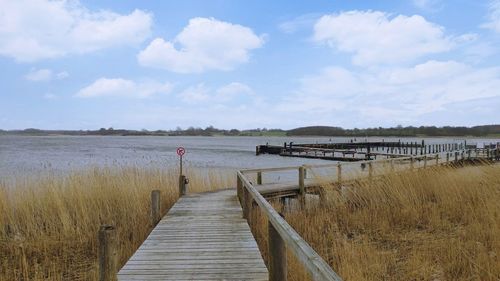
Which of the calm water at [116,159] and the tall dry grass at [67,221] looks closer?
the tall dry grass at [67,221]

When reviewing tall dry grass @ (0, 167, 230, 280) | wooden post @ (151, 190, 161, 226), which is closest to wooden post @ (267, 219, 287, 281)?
tall dry grass @ (0, 167, 230, 280)

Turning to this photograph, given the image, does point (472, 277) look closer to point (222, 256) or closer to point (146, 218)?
point (222, 256)

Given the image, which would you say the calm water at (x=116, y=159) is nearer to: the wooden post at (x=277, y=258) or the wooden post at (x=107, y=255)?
the wooden post at (x=107, y=255)

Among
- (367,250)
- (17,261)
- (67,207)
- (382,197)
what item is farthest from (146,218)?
(382,197)

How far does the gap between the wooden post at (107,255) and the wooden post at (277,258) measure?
1645mm

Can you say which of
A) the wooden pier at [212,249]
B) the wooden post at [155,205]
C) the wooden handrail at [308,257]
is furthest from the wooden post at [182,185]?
the wooden handrail at [308,257]

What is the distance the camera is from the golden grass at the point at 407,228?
6207 millimetres

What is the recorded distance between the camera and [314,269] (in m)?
2.43

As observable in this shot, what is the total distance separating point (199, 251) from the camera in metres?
5.75

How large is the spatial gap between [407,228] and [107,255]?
24.7 feet

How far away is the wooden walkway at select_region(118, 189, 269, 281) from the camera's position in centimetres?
471

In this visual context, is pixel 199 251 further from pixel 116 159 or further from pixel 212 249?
pixel 116 159

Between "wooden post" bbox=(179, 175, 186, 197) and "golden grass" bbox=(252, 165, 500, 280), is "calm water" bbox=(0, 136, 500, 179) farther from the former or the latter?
"golden grass" bbox=(252, 165, 500, 280)

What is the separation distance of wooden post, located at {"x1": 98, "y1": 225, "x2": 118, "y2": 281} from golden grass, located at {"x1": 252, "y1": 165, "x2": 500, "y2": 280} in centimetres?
227
